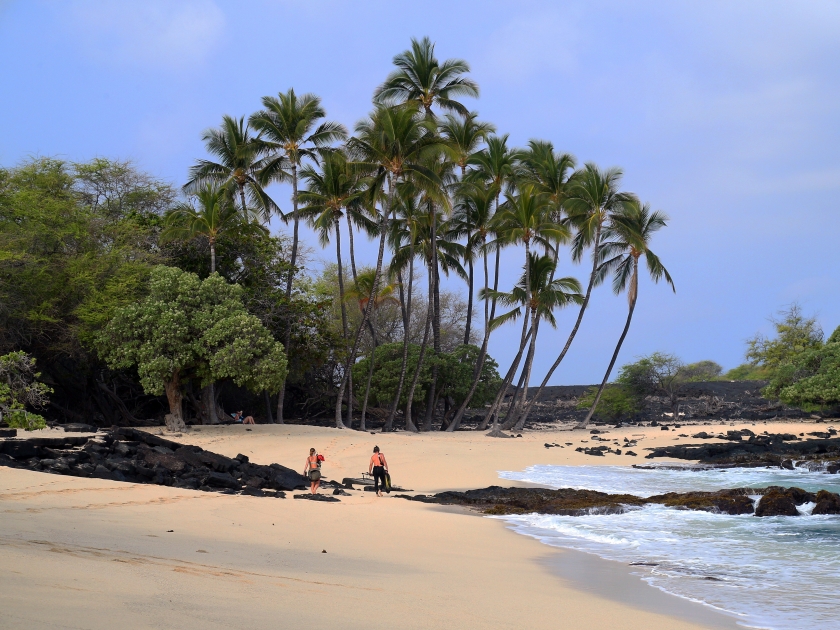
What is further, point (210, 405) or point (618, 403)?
point (618, 403)

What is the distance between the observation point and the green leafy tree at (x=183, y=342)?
22.1 metres

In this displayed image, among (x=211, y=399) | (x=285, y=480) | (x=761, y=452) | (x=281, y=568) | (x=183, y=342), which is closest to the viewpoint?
(x=281, y=568)

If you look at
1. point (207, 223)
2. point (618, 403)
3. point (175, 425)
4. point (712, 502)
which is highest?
point (207, 223)

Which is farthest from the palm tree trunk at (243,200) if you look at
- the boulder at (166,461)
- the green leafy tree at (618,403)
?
the green leafy tree at (618,403)

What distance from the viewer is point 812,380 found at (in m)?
32.3

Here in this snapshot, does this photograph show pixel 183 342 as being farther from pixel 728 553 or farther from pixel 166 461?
pixel 728 553

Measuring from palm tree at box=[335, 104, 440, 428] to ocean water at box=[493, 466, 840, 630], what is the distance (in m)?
14.6

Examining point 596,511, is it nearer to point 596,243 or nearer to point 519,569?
point 519,569

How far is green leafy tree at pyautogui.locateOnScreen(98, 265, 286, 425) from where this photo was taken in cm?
2214

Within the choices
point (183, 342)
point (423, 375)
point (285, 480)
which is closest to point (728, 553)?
point (285, 480)

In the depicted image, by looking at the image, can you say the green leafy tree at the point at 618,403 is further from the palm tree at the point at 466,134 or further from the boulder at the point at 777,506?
the boulder at the point at 777,506

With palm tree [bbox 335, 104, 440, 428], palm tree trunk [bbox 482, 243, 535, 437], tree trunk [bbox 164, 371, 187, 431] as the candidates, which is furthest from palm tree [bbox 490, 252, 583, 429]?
tree trunk [bbox 164, 371, 187, 431]

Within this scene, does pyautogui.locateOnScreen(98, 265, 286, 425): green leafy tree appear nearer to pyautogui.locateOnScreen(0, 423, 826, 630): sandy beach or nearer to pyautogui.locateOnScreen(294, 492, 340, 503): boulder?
pyautogui.locateOnScreen(294, 492, 340, 503): boulder

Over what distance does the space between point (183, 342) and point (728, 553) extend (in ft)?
58.3
